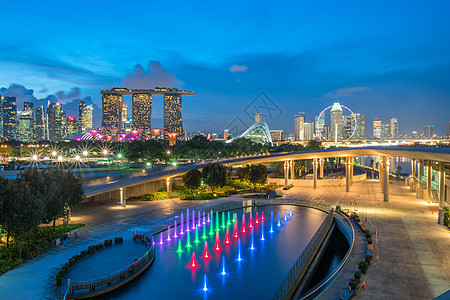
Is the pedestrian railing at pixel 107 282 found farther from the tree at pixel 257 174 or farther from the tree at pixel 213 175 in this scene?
the tree at pixel 257 174

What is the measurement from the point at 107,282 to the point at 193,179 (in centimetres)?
2713

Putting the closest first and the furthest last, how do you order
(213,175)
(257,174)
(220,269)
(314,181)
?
(220,269) < (213,175) < (257,174) < (314,181)

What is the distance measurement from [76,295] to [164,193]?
96.2 ft

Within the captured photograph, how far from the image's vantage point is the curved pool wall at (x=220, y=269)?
17.0m

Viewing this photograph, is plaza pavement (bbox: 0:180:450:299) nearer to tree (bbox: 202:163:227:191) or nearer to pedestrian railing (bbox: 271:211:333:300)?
pedestrian railing (bbox: 271:211:333:300)

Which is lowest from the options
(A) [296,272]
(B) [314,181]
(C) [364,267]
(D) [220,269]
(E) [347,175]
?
(D) [220,269]

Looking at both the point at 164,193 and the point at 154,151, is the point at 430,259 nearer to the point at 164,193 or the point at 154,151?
the point at 164,193

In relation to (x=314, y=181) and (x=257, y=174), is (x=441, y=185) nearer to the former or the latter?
(x=314, y=181)

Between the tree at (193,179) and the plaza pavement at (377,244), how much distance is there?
3.56 metres

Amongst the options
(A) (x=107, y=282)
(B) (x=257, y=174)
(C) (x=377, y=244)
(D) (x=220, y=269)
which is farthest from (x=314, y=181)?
(A) (x=107, y=282)

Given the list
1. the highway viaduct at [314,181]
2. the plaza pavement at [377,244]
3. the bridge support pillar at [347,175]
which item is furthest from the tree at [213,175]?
the bridge support pillar at [347,175]

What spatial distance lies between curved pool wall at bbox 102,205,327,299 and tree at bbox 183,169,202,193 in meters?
15.6

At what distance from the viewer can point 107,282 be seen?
16812 millimetres

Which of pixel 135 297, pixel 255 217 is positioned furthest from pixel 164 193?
pixel 135 297
